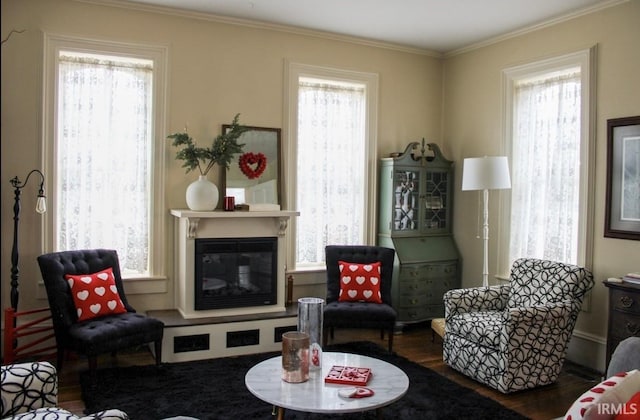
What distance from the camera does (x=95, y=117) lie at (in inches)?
171

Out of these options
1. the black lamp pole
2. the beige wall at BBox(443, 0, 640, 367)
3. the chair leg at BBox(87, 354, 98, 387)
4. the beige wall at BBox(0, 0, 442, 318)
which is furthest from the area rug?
the beige wall at BBox(443, 0, 640, 367)

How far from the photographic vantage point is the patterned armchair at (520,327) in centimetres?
358

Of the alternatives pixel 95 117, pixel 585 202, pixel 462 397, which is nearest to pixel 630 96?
pixel 585 202

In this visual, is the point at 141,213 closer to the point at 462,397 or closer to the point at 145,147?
the point at 145,147

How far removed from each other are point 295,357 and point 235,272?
1887 millimetres

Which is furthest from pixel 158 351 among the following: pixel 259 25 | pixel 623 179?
pixel 623 179

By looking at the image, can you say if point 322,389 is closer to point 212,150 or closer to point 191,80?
point 212,150

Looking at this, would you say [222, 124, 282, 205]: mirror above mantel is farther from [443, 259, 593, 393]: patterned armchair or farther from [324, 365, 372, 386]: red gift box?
[324, 365, 372, 386]: red gift box

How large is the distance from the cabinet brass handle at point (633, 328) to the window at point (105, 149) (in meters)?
3.61

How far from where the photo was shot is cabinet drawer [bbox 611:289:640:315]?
11.4 feet

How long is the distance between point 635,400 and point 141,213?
384 centimetres

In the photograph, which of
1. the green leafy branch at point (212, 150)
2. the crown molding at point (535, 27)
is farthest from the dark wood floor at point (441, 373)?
the crown molding at point (535, 27)

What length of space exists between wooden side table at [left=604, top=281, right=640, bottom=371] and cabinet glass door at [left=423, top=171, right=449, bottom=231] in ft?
6.67

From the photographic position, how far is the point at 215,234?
14.6ft
